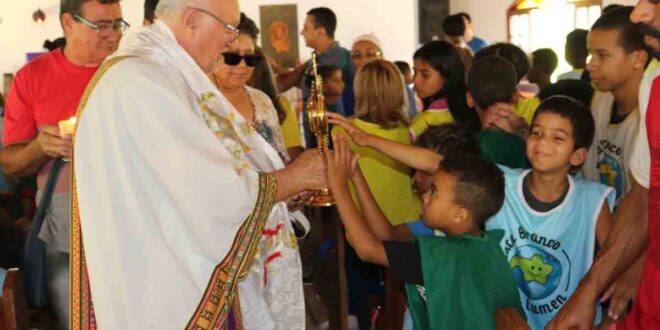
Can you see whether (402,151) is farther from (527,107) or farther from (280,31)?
(280,31)

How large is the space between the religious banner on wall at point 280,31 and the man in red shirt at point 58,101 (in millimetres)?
8741

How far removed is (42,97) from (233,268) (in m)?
1.19

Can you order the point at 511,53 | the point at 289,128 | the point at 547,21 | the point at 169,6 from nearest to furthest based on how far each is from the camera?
the point at 169,6
the point at 289,128
the point at 511,53
the point at 547,21

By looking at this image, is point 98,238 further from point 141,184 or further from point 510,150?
point 510,150

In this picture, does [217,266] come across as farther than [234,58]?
No

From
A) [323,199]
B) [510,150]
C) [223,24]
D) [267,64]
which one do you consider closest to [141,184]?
[223,24]

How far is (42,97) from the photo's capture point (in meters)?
2.87

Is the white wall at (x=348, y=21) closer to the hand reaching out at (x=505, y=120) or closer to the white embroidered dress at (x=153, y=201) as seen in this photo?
the hand reaching out at (x=505, y=120)

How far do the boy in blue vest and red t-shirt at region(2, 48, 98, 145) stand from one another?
1.55 metres

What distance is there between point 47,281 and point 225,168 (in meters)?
1.13

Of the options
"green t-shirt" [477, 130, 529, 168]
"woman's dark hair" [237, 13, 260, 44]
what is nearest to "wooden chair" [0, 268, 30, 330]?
"woman's dark hair" [237, 13, 260, 44]

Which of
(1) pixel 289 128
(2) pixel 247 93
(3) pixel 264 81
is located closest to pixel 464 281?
(2) pixel 247 93

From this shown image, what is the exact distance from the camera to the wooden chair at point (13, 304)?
208 centimetres

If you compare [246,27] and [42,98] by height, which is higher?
[246,27]
